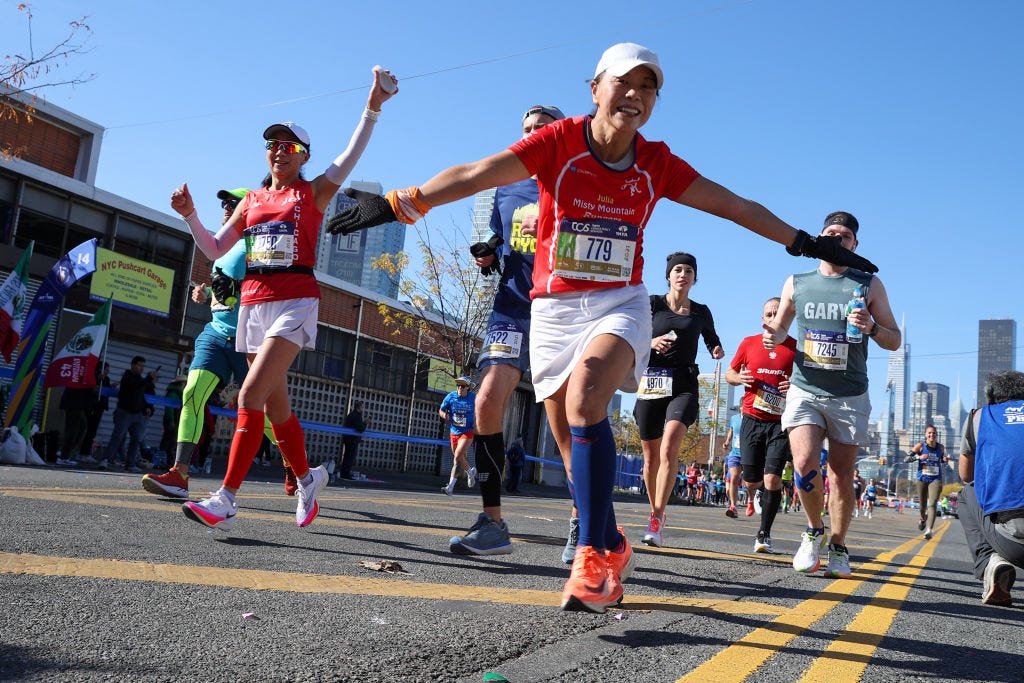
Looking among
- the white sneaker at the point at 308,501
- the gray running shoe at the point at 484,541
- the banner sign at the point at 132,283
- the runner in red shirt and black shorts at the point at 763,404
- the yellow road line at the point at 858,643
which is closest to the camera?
the yellow road line at the point at 858,643

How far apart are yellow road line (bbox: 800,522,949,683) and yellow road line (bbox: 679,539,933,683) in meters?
0.13

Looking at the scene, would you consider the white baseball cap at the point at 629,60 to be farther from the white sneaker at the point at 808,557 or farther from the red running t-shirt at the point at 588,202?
the white sneaker at the point at 808,557

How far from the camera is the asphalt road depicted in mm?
2041

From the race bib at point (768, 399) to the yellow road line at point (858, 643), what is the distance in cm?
319

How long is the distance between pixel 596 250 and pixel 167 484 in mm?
3538

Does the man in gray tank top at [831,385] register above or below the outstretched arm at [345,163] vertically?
below

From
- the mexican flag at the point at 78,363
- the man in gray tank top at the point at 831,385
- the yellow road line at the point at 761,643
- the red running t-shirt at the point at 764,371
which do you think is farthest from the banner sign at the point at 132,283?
the yellow road line at the point at 761,643

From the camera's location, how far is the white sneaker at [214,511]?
4215mm

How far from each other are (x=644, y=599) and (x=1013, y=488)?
2.77 metres

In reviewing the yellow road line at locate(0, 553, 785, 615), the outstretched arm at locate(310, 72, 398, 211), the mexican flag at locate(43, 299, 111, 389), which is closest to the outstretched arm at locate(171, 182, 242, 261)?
the outstretched arm at locate(310, 72, 398, 211)

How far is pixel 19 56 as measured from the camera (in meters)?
14.5

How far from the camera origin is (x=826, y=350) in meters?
5.53

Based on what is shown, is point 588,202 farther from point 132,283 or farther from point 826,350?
point 132,283

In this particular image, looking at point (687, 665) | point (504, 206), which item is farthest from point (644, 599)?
point (504, 206)
